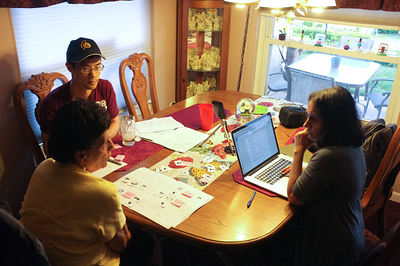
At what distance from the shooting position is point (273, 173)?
1.77 metres

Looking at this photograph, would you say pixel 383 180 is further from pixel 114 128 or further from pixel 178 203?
pixel 114 128

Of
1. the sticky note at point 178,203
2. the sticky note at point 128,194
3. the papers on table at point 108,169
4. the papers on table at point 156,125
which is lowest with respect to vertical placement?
the sticky note at point 128,194

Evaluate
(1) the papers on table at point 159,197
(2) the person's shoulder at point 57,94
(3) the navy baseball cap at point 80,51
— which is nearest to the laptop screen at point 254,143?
(1) the papers on table at point 159,197

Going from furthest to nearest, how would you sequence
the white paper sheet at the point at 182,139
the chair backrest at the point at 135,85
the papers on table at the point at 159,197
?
the chair backrest at the point at 135,85 → the white paper sheet at the point at 182,139 → the papers on table at the point at 159,197

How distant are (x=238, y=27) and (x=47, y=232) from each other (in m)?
2.98

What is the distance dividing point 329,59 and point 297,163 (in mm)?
2077

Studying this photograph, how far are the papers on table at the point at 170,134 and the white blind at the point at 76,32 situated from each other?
2.80 ft

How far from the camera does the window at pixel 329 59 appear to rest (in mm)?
2998

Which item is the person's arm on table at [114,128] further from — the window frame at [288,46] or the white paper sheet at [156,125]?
the window frame at [288,46]

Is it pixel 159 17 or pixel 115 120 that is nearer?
pixel 115 120

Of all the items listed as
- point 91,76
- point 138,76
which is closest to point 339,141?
point 91,76

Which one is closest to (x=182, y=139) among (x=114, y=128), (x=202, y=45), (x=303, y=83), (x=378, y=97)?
(x=114, y=128)

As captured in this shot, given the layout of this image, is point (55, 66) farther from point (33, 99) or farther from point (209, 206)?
point (209, 206)

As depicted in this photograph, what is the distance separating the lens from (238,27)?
3602 millimetres
